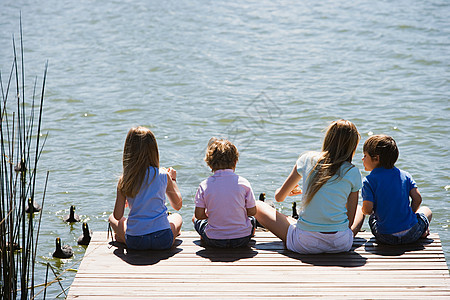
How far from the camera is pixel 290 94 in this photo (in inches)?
413

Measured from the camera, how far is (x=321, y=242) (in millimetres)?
4398

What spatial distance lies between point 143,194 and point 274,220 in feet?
3.26

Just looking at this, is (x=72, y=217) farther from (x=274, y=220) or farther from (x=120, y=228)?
(x=274, y=220)

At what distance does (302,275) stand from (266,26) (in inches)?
425

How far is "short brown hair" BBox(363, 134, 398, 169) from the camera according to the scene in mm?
4477

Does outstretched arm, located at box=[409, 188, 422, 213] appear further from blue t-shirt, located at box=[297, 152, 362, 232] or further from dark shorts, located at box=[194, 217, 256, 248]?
dark shorts, located at box=[194, 217, 256, 248]

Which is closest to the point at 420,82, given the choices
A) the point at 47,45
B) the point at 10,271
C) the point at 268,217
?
the point at 268,217

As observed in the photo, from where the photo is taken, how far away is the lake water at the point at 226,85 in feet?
25.4

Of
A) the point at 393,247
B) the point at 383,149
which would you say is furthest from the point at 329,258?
the point at 383,149

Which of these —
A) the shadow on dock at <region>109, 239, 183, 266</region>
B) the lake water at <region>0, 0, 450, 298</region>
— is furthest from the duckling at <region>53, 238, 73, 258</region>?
the shadow on dock at <region>109, 239, 183, 266</region>

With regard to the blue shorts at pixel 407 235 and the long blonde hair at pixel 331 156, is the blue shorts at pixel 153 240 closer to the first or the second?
the long blonde hair at pixel 331 156

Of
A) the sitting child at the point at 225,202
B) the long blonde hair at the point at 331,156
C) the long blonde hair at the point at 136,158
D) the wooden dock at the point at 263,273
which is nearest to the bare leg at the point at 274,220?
the wooden dock at the point at 263,273

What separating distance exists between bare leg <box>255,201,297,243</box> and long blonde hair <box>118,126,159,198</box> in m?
0.95

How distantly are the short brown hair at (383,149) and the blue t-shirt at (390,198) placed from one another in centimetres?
6
